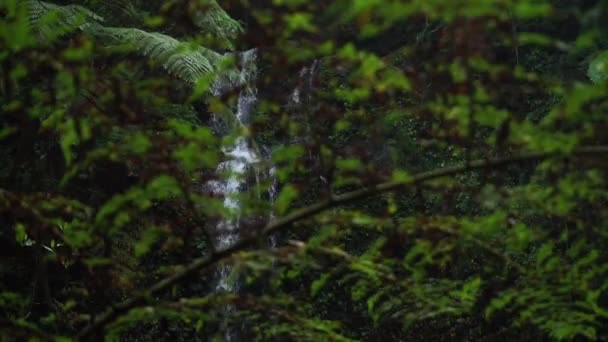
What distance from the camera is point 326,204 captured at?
46.7 inches

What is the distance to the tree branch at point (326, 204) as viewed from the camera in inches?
44.7

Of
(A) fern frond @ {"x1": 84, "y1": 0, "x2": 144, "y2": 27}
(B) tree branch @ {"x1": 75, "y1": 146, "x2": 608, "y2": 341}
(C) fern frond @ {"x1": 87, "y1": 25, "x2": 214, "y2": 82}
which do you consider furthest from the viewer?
(A) fern frond @ {"x1": 84, "y1": 0, "x2": 144, "y2": 27}

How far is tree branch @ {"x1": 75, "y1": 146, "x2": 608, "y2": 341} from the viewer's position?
3.72 feet

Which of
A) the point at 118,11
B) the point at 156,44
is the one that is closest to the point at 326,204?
the point at 156,44

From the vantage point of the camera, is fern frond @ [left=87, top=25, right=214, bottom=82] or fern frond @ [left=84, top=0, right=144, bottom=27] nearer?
fern frond @ [left=87, top=25, right=214, bottom=82]

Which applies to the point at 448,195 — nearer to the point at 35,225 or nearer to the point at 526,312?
the point at 526,312

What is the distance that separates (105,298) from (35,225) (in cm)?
19

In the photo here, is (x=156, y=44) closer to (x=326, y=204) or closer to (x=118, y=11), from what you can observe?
(x=118, y=11)

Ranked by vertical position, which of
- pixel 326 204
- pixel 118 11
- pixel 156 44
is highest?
pixel 118 11

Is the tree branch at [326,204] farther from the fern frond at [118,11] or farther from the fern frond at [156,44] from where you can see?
the fern frond at [118,11]

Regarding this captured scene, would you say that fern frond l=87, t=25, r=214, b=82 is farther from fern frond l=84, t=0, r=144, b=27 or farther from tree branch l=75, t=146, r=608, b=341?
tree branch l=75, t=146, r=608, b=341

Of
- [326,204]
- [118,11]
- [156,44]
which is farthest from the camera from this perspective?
[118,11]

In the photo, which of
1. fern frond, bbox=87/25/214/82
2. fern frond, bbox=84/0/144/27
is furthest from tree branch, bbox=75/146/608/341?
fern frond, bbox=84/0/144/27

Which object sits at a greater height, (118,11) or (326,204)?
(118,11)
